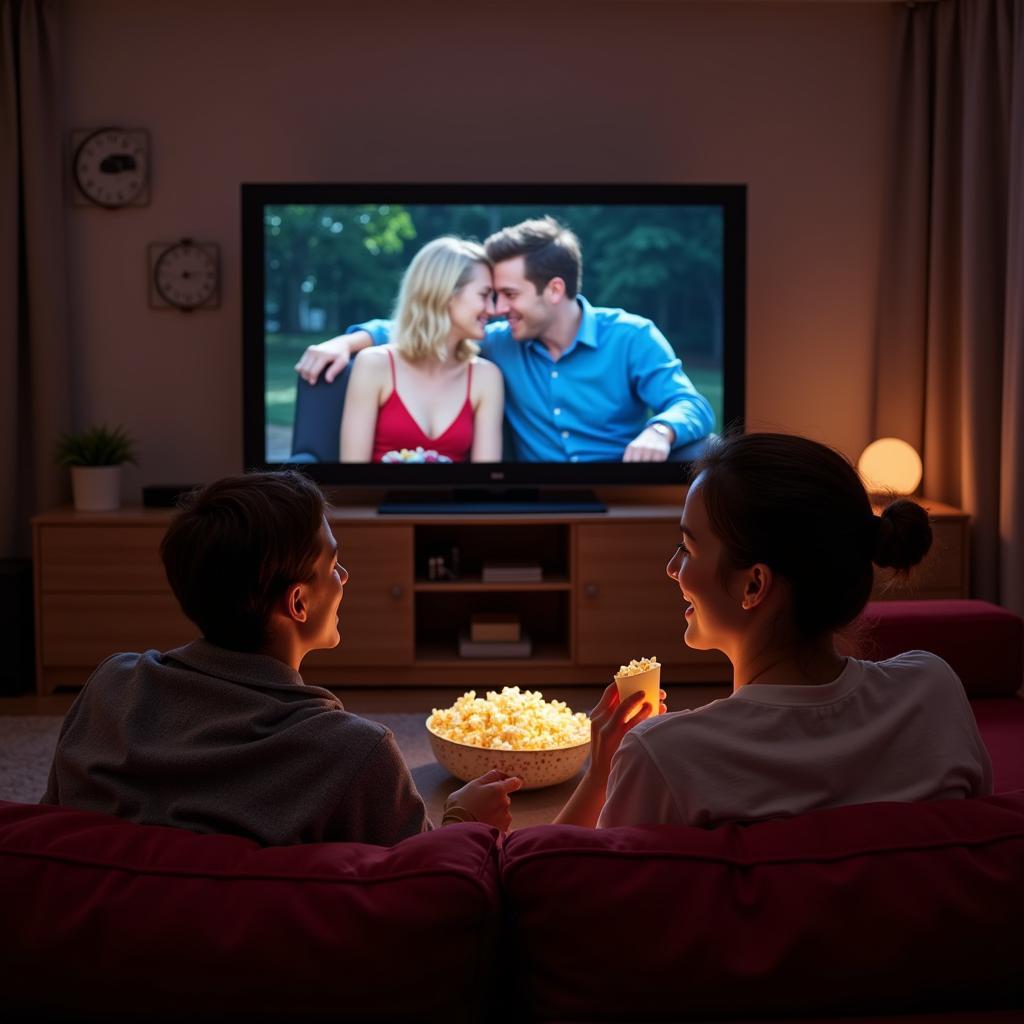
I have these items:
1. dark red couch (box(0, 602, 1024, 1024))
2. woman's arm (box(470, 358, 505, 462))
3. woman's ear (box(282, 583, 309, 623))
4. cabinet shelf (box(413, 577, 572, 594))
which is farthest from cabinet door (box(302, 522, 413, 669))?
dark red couch (box(0, 602, 1024, 1024))

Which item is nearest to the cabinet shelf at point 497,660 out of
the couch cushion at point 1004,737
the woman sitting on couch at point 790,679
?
the couch cushion at point 1004,737

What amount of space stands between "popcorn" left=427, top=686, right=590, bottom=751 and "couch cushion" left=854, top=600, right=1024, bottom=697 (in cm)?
83

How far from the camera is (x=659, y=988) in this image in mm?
1070

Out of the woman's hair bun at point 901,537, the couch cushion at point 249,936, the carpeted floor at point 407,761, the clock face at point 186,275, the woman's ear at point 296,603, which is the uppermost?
the clock face at point 186,275

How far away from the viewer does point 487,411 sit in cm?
479

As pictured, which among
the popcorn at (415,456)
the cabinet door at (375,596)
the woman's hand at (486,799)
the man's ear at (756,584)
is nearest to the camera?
the man's ear at (756,584)

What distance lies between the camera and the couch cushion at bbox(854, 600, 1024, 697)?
10.1 feet

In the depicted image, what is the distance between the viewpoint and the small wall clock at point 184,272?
4.95 meters

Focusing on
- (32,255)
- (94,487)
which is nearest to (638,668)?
(94,487)

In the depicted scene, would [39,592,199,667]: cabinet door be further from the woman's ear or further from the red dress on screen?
the woman's ear

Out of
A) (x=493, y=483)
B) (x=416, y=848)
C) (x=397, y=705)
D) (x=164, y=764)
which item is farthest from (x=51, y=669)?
(x=416, y=848)

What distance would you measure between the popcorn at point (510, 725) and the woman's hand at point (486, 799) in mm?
823

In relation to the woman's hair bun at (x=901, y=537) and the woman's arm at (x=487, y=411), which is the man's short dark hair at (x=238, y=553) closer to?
the woman's hair bun at (x=901, y=537)

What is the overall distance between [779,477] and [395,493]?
3646 mm
